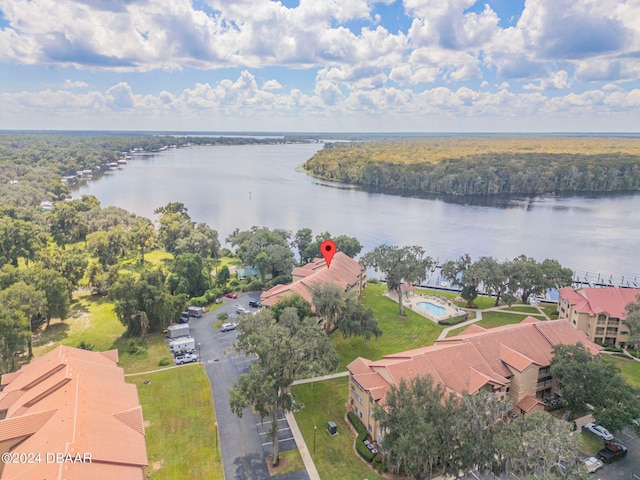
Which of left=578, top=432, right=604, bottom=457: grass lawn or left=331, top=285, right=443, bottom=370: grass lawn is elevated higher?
left=578, top=432, right=604, bottom=457: grass lawn

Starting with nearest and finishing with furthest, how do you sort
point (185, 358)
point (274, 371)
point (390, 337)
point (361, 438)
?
point (274, 371)
point (361, 438)
point (185, 358)
point (390, 337)

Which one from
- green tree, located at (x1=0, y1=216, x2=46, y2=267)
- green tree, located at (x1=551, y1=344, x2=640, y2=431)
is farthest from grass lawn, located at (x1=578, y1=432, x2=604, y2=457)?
green tree, located at (x1=0, y1=216, x2=46, y2=267)

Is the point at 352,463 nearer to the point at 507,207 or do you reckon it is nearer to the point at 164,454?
the point at 164,454

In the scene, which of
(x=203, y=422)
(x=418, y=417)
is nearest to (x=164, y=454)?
(x=203, y=422)

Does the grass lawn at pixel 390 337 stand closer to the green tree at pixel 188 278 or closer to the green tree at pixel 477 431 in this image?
the green tree at pixel 477 431

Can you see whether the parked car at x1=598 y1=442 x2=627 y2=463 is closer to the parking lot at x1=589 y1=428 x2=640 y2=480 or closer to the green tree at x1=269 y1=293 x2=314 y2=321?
the parking lot at x1=589 y1=428 x2=640 y2=480

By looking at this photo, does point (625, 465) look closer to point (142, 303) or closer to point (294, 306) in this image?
point (294, 306)

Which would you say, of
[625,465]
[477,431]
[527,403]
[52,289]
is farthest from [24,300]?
[625,465]

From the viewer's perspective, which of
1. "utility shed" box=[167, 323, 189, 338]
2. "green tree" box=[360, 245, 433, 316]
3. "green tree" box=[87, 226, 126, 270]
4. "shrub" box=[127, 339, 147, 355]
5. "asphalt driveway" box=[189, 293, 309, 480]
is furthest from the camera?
"green tree" box=[87, 226, 126, 270]
